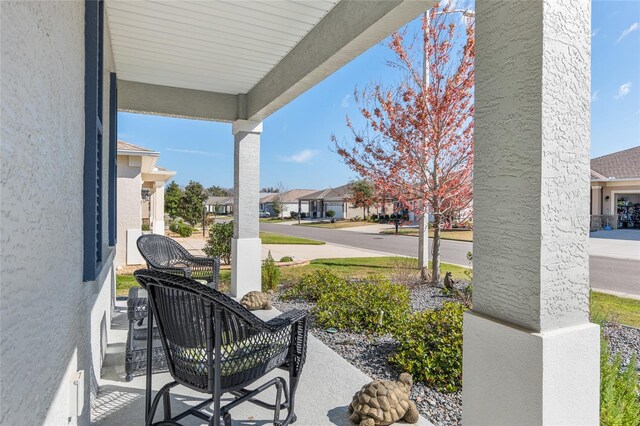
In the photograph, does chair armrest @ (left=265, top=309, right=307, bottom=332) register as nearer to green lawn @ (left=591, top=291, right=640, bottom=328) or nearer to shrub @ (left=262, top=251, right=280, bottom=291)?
green lawn @ (left=591, top=291, right=640, bottom=328)

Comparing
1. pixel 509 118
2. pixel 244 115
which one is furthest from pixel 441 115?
pixel 509 118

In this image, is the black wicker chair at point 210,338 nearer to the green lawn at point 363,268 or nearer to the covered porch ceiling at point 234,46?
the covered porch ceiling at point 234,46

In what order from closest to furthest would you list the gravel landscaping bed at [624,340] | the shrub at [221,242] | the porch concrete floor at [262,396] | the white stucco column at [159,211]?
1. the porch concrete floor at [262,396]
2. the gravel landscaping bed at [624,340]
3. the shrub at [221,242]
4. the white stucco column at [159,211]

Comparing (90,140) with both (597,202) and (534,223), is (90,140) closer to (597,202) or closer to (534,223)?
(534,223)

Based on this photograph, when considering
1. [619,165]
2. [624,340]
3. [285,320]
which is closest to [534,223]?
[285,320]

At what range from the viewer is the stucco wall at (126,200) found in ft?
32.5

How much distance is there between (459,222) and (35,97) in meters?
8.00

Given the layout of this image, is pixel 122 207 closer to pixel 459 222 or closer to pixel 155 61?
pixel 155 61

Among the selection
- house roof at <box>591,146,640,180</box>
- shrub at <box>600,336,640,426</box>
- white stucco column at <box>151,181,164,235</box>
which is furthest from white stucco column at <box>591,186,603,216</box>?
shrub at <box>600,336,640,426</box>

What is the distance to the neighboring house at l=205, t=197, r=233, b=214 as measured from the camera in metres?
64.1

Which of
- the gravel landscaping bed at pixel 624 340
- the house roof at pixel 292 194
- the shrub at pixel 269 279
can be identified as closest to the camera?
the gravel landscaping bed at pixel 624 340

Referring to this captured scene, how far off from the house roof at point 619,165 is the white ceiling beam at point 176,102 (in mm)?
26294

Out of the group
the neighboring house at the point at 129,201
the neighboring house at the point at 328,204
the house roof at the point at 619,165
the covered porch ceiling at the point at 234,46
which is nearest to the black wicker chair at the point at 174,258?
the covered porch ceiling at the point at 234,46

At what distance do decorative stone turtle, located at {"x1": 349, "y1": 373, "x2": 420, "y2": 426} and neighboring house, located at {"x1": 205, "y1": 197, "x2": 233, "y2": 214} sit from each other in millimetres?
A: 62156
